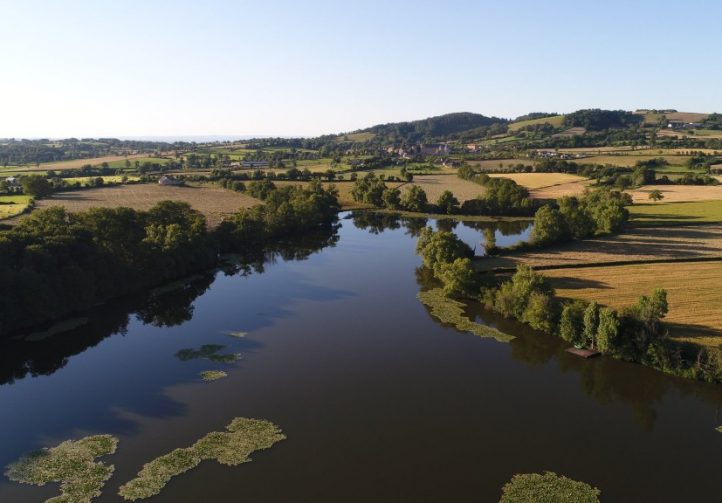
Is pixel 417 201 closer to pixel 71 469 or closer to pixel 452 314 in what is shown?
pixel 452 314

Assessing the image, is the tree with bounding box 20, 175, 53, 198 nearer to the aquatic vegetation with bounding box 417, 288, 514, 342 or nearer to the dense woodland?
the dense woodland

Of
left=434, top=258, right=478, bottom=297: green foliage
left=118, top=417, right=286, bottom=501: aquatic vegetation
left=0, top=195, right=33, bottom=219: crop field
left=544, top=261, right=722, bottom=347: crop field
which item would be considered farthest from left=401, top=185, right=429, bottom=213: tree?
left=118, top=417, right=286, bottom=501: aquatic vegetation

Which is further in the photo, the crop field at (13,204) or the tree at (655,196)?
the tree at (655,196)

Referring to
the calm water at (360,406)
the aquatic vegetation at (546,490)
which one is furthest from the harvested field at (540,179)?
the aquatic vegetation at (546,490)

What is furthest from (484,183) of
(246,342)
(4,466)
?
(4,466)

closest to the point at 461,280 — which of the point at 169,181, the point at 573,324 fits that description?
the point at 573,324

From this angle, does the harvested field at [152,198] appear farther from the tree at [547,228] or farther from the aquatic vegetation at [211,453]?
the aquatic vegetation at [211,453]

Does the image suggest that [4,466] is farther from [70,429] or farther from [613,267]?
[613,267]
